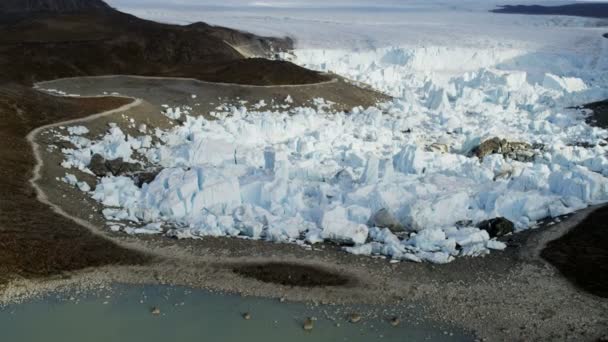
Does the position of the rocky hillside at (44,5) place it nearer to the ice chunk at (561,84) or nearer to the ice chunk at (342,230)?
the ice chunk at (561,84)

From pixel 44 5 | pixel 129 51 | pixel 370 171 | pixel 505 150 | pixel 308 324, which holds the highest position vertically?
pixel 44 5

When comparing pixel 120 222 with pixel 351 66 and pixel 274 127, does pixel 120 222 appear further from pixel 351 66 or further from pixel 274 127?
pixel 351 66

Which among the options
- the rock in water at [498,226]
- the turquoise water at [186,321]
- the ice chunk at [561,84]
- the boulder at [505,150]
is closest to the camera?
the turquoise water at [186,321]

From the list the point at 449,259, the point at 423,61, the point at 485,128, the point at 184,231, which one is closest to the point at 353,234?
the point at 449,259

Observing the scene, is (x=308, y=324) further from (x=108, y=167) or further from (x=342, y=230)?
(x=108, y=167)

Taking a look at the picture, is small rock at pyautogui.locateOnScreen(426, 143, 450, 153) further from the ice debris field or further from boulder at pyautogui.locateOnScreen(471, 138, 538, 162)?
boulder at pyautogui.locateOnScreen(471, 138, 538, 162)

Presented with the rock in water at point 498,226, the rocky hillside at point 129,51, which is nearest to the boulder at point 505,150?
the rock in water at point 498,226

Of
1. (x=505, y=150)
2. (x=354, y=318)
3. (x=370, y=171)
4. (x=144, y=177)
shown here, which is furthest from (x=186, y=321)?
(x=505, y=150)
